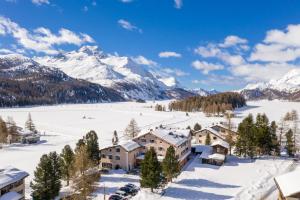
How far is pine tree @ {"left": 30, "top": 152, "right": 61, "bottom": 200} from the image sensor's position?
178 ft

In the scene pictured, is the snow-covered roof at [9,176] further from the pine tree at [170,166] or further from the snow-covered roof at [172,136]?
the snow-covered roof at [172,136]

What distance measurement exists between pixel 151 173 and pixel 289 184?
78.7ft

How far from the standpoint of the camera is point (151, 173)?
2397 inches

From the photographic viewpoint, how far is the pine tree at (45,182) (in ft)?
178

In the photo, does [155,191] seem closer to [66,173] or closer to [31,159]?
[66,173]

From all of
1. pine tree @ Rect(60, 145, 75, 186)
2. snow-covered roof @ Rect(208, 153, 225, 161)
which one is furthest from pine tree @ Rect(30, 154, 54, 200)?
snow-covered roof @ Rect(208, 153, 225, 161)

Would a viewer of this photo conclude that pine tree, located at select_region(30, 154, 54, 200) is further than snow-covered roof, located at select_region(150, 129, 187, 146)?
No

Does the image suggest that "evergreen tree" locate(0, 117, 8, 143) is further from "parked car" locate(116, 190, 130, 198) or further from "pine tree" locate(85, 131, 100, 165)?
"parked car" locate(116, 190, 130, 198)

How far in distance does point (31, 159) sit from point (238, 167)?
55.3 metres

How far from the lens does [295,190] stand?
4484 cm

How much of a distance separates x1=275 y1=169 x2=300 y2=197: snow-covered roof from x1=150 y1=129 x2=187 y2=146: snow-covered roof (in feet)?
119

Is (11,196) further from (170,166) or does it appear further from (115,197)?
(170,166)

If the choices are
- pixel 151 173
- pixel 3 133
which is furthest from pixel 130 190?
pixel 3 133

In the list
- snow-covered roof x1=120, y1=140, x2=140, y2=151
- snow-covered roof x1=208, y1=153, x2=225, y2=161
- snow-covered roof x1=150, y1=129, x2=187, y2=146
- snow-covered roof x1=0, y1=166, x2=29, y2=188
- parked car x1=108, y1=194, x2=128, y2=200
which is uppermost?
snow-covered roof x1=150, y1=129, x2=187, y2=146
